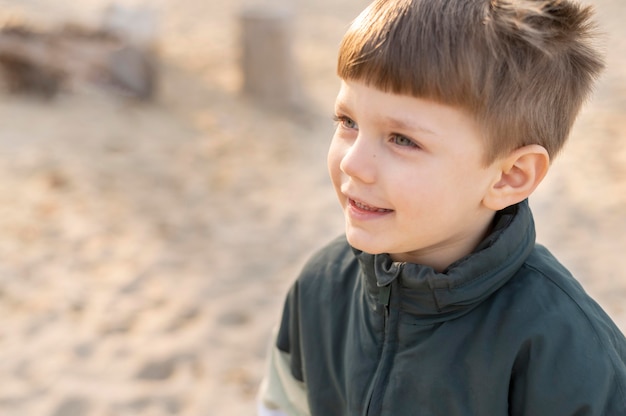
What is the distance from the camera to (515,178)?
4.94ft

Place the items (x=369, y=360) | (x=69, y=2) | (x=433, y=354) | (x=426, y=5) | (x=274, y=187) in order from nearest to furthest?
(x=426, y=5)
(x=433, y=354)
(x=369, y=360)
(x=274, y=187)
(x=69, y=2)

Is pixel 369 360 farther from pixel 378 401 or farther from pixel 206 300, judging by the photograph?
pixel 206 300

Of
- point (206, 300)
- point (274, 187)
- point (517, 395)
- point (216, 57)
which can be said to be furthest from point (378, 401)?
point (216, 57)

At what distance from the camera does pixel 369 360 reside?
1.63 m

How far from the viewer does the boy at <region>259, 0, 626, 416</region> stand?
138 cm

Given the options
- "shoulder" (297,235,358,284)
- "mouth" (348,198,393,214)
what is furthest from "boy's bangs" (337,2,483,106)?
"shoulder" (297,235,358,284)

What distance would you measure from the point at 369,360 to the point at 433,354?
162 mm

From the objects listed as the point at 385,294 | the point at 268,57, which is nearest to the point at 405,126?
the point at 385,294

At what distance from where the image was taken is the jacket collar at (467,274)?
4.83 ft

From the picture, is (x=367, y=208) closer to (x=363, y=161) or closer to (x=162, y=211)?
(x=363, y=161)

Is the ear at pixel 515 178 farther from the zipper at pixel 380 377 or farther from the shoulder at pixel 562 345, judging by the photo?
the zipper at pixel 380 377

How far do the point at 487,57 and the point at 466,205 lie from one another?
0.30 m

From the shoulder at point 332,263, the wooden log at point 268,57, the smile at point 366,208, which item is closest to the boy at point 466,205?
the smile at point 366,208

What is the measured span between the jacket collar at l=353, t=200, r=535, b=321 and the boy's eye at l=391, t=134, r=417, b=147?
0.82 feet
